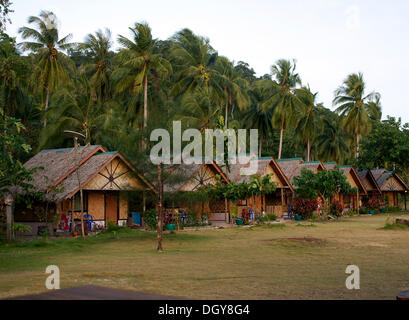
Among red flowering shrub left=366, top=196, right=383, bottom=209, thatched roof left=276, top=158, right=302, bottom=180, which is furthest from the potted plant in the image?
thatched roof left=276, top=158, right=302, bottom=180

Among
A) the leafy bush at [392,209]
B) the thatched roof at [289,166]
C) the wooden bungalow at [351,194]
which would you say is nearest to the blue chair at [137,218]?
the thatched roof at [289,166]

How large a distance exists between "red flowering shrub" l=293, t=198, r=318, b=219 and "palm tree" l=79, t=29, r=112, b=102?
19.9m

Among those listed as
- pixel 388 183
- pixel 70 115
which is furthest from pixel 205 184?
pixel 388 183

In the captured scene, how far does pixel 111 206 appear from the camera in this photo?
93.6ft

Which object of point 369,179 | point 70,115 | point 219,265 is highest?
point 70,115

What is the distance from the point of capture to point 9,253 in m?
17.8

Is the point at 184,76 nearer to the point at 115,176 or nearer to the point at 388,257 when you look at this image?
the point at 115,176

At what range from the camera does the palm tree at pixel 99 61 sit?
4572cm

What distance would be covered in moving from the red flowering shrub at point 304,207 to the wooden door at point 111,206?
1548cm

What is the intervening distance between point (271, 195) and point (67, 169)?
1969 centimetres

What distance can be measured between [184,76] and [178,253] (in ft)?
98.2

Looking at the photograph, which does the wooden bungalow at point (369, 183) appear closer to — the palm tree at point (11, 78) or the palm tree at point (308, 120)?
the palm tree at point (308, 120)

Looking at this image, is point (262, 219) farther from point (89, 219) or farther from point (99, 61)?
point (99, 61)
